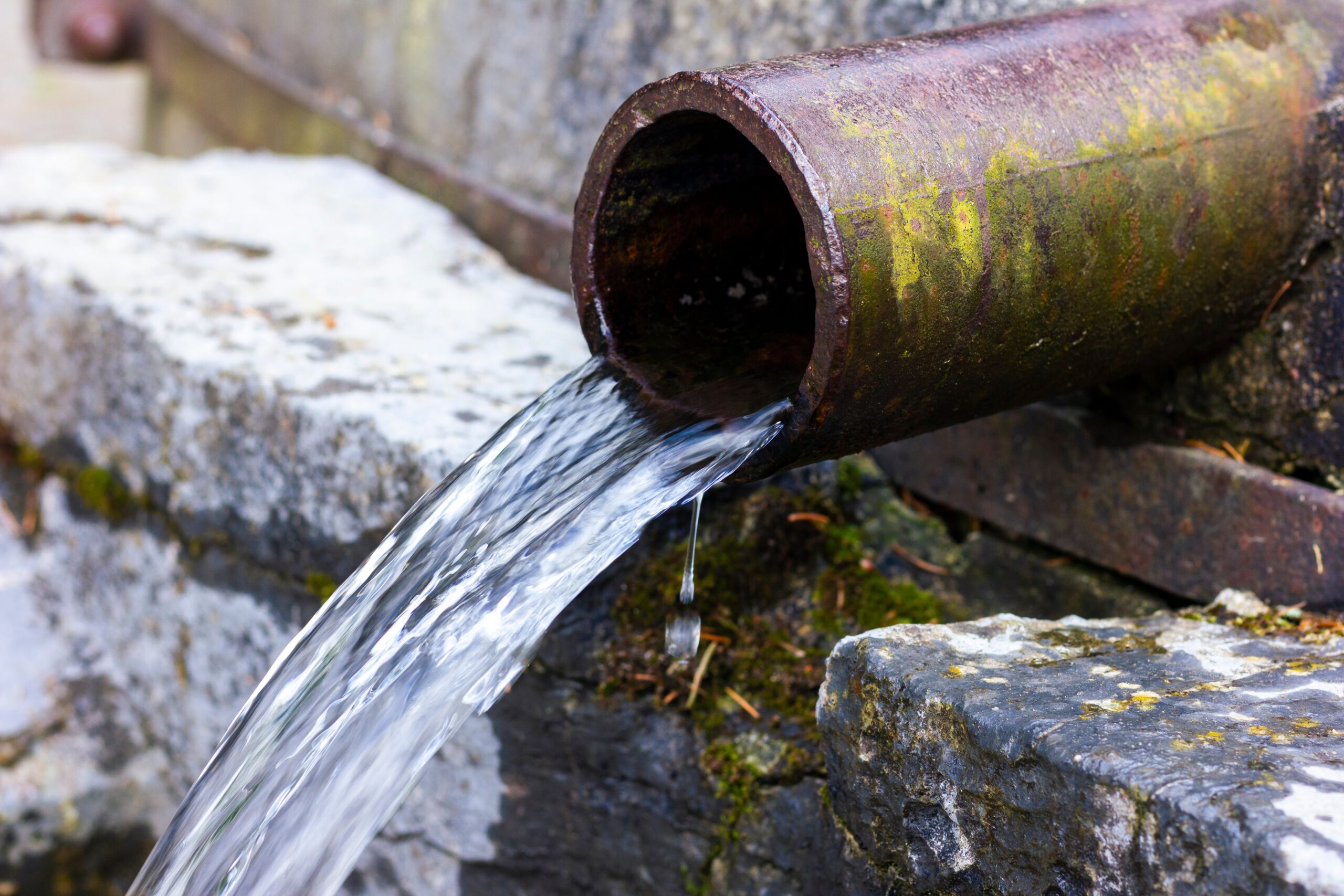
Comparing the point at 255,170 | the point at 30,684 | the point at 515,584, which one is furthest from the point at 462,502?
the point at 255,170

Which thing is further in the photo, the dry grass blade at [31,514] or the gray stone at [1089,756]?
the dry grass blade at [31,514]

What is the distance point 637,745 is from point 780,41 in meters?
1.47

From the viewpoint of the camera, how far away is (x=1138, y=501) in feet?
6.98

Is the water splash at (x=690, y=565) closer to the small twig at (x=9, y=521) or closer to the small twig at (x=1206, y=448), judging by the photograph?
the small twig at (x=1206, y=448)

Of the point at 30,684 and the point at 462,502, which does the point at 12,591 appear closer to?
the point at 30,684

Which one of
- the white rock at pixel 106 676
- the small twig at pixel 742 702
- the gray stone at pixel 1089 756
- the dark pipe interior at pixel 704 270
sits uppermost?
the dark pipe interior at pixel 704 270

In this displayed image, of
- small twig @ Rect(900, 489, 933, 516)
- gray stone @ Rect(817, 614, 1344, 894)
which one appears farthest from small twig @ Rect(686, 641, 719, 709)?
small twig @ Rect(900, 489, 933, 516)

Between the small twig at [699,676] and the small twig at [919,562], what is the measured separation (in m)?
0.47

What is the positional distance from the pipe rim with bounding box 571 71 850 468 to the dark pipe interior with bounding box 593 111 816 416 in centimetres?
4

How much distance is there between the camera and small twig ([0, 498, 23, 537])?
3107 millimetres

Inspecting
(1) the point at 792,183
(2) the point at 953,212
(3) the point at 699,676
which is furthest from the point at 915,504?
(1) the point at 792,183

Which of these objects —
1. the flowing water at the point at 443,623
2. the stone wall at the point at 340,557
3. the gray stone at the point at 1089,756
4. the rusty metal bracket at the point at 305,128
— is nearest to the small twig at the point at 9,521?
the stone wall at the point at 340,557

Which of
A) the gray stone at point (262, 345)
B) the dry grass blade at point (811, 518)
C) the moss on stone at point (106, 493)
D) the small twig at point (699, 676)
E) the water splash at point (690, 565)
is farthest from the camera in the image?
the moss on stone at point (106, 493)

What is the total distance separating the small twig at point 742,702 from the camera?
1.99 m
